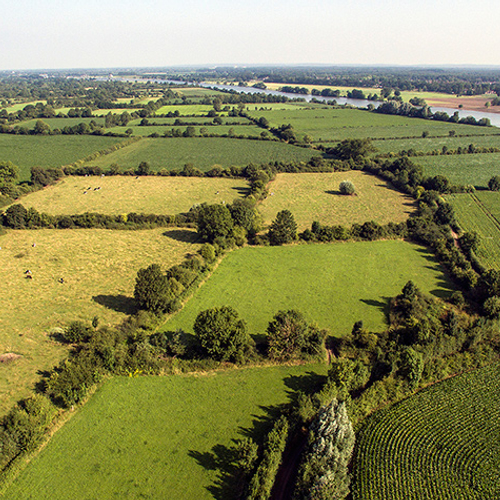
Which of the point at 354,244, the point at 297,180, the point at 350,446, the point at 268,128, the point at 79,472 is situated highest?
the point at 268,128

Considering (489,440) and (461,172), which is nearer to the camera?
(489,440)

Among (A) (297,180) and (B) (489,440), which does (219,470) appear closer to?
(B) (489,440)

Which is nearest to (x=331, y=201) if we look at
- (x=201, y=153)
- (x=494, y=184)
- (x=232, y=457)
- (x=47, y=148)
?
(x=494, y=184)

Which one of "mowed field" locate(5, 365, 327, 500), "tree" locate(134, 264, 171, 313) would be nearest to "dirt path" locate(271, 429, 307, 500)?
"mowed field" locate(5, 365, 327, 500)

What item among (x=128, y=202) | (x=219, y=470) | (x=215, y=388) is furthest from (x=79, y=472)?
(x=128, y=202)

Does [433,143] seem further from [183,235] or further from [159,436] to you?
[159,436]

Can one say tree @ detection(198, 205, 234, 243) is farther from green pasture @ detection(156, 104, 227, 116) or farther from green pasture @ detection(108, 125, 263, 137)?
green pasture @ detection(156, 104, 227, 116)

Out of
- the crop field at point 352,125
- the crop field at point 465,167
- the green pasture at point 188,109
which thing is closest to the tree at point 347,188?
the crop field at point 465,167

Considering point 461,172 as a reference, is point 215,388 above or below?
below
